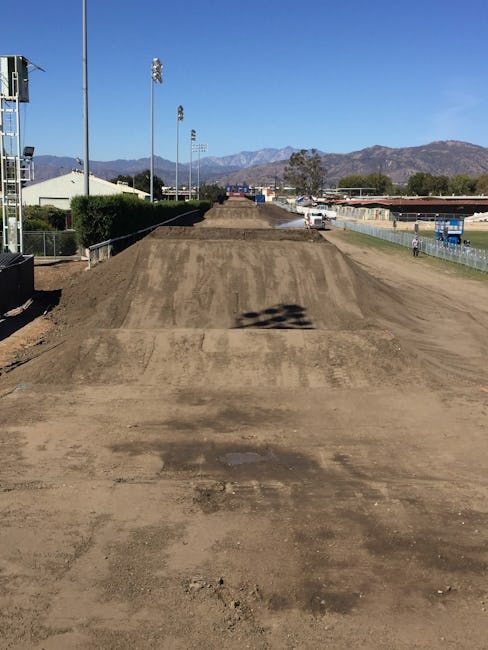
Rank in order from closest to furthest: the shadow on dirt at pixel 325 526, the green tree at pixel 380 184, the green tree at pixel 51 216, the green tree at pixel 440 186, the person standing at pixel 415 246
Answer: the shadow on dirt at pixel 325 526 < the person standing at pixel 415 246 < the green tree at pixel 51 216 < the green tree at pixel 440 186 < the green tree at pixel 380 184

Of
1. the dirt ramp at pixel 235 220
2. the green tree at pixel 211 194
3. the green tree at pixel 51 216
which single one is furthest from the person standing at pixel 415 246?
the green tree at pixel 211 194

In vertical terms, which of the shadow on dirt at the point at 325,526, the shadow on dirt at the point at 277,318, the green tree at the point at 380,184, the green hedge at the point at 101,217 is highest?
the green tree at the point at 380,184

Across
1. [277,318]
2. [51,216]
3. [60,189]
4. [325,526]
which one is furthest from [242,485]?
[60,189]

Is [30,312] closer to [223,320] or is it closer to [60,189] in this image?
[223,320]

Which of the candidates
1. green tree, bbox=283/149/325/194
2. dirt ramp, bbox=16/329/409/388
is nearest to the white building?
dirt ramp, bbox=16/329/409/388

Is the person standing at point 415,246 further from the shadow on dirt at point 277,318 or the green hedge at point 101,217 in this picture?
the shadow on dirt at point 277,318

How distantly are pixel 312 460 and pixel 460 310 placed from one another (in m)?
17.3

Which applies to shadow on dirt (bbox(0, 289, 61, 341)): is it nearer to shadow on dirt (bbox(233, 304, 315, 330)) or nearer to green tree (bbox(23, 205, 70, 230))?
shadow on dirt (bbox(233, 304, 315, 330))

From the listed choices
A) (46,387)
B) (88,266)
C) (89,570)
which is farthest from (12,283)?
(89,570)

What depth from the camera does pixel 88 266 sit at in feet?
98.3

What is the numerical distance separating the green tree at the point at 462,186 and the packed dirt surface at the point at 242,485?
16027 centimetres

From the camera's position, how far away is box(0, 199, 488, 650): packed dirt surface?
572 centimetres

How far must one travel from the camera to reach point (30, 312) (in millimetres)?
22891

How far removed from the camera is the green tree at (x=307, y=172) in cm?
19475
